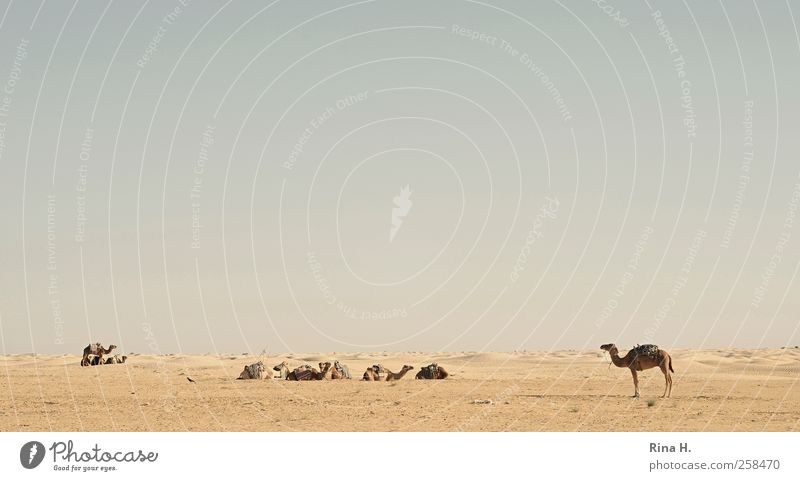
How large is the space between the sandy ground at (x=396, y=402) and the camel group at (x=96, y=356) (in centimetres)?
100

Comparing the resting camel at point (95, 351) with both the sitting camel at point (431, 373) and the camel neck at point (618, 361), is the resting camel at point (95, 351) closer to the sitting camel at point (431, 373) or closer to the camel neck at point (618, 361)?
the sitting camel at point (431, 373)

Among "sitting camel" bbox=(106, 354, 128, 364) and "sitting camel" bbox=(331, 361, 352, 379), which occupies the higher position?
"sitting camel" bbox=(106, 354, 128, 364)

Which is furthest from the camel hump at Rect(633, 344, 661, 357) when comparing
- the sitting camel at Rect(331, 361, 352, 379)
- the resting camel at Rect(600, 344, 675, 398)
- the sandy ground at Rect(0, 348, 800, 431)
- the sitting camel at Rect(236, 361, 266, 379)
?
the sitting camel at Rect(236, 361, 266, 379)

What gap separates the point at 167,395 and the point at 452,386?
42.3 feet

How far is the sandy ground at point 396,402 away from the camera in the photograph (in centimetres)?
3356

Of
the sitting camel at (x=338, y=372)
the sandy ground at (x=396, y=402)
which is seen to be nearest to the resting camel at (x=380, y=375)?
the sandy ground at (x=396, y=402)

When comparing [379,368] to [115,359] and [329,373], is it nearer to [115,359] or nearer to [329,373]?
[329,373]

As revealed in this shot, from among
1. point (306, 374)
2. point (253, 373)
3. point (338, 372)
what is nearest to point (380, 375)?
point (338, 372)

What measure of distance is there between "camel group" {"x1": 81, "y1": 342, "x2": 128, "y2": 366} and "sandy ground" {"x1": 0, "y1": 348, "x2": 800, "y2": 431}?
3.27ft

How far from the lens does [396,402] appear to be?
40406mm

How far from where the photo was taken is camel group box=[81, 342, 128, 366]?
6154 centimetres

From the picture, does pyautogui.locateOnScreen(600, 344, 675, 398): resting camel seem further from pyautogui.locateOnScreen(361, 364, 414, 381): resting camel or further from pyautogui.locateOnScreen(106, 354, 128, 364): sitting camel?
pyautogui.locateOnScreen(106, 354, 128, 364): sitting camel

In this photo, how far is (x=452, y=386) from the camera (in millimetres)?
49125
